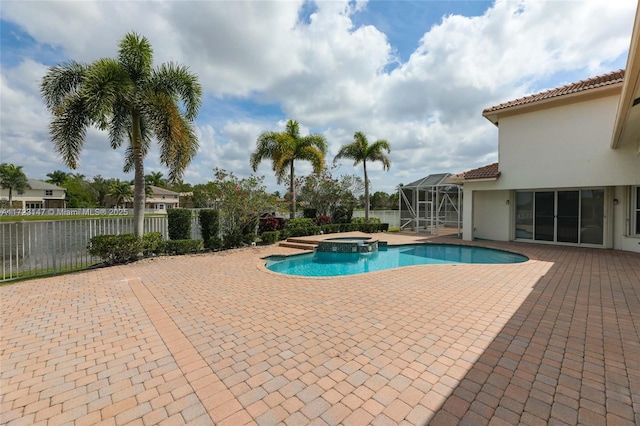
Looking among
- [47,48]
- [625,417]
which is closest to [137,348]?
[625,417]

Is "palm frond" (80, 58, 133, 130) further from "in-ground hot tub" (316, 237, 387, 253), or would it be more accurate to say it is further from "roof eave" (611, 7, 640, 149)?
"roof eave" (611, 7, 640, 149)

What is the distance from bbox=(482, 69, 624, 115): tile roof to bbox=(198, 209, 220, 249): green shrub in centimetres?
1405

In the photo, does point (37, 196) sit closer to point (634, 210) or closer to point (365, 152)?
point (365, 152)

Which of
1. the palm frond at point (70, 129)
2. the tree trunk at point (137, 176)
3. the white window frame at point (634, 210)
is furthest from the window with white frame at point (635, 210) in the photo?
the palm frond at point (70, 129)

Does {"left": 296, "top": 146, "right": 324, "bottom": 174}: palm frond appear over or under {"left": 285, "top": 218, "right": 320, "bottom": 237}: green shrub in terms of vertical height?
over

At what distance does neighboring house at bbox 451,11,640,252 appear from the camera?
1080cm

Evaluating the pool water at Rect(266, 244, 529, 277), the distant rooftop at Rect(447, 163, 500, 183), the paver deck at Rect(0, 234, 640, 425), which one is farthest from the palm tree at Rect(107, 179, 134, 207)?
the distant rooftop at Rect(447, 163, 500, 183)

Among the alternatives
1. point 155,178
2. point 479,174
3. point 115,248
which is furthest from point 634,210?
point 155,178

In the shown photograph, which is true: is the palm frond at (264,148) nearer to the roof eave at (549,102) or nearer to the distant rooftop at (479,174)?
the distant rooftop at (479,174)

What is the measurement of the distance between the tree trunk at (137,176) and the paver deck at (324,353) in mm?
3732

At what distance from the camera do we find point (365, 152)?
20766 millimetres

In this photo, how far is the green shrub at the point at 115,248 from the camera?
933cm

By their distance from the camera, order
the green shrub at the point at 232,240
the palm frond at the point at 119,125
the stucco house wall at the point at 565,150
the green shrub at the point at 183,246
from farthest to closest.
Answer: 1. the green shrub at the point at 232,240
2. the green shrub at the point at 183,246
3. the stucco house wall at the point at 565,150
4. the palm frond at the point at 119,125

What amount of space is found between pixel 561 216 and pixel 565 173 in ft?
7.61
